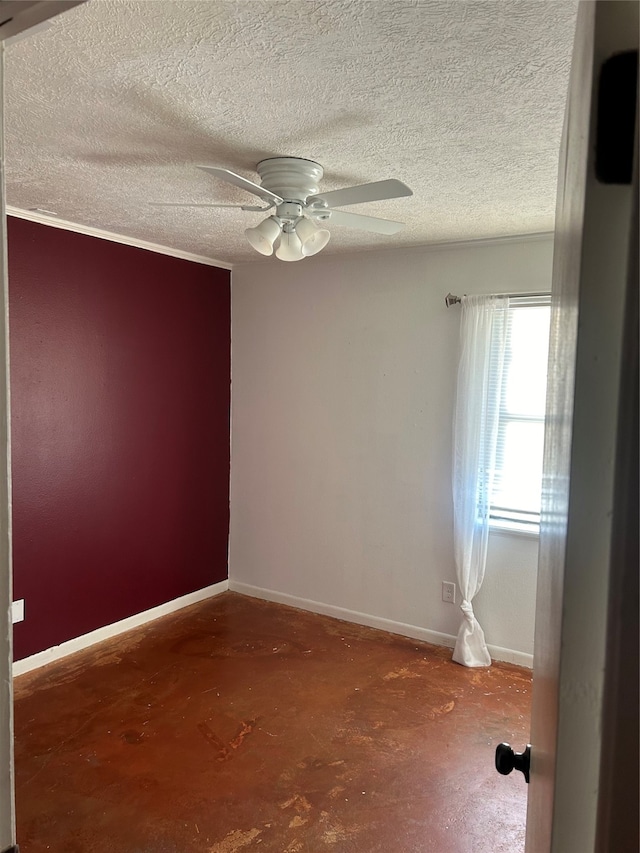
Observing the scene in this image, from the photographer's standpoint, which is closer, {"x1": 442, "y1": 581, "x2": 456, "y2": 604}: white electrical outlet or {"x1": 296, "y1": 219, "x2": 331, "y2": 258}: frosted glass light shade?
{"x1": 296, "y1": 219, "x2": 331, "y2": 258}: frosted glass light shade

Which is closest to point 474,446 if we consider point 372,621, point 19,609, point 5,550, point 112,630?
point 372,621

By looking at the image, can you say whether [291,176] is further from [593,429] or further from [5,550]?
[593,429]

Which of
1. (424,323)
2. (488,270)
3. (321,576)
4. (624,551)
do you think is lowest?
(321,576)

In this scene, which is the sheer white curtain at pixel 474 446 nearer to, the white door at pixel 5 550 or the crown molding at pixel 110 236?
the crown molding at pixel 110 236

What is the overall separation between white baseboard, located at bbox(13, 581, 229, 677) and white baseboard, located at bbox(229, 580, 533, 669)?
0.29 meters

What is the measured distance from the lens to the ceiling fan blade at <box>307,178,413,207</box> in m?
1.92

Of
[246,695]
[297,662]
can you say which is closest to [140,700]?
[246,695]

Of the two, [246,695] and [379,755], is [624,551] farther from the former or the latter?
[246,695]

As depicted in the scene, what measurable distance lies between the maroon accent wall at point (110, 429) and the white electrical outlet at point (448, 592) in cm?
172

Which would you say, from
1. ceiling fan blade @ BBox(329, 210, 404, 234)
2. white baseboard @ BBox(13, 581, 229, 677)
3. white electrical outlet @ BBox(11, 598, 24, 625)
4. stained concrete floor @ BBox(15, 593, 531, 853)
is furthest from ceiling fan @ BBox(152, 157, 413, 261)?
white baseboard @ BBox(13, 581, 229, 677)

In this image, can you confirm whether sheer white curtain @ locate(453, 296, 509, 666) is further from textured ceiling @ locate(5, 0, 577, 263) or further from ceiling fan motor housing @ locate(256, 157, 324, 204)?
ceiling fan motor housing @ locate(256, 157, 324, 204)

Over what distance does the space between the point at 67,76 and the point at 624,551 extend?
181cm

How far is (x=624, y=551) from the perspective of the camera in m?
0.44

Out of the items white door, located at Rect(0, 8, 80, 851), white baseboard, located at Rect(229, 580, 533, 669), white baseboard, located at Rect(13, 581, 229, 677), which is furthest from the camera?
white baseboard, located at Rect(229, 580, 533, 669)
